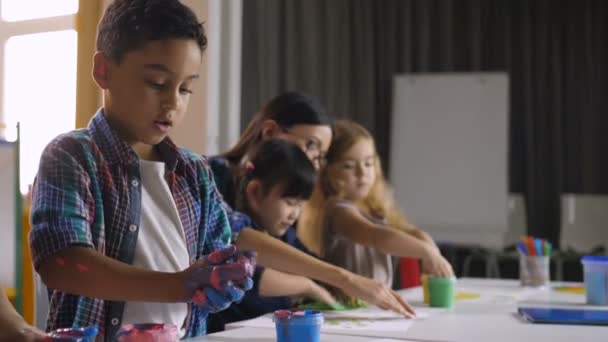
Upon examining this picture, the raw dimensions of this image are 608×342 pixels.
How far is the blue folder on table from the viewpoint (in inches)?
57.6

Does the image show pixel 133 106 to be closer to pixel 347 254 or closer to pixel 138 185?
pixel 138 185

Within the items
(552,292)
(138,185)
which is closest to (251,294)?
(138,185)

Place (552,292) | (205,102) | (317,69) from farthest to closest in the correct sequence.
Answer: (317,69) < (205,102) < (552,292)

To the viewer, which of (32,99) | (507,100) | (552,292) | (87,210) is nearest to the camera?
(87,210)

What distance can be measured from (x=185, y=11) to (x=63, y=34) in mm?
1907

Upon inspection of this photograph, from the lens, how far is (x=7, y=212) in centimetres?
125

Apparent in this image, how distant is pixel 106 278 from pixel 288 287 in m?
0.70

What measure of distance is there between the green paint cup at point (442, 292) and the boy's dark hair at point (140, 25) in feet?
2.96

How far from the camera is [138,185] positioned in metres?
1.20

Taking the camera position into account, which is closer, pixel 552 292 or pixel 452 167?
pixel 552 292

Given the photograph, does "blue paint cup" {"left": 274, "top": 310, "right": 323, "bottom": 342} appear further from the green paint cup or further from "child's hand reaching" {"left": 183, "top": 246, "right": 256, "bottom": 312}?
the green paint cup

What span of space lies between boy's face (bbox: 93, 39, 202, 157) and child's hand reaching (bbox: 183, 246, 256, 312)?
28 centimetres

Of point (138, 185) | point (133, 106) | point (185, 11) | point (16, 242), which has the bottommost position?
point (16, 242)

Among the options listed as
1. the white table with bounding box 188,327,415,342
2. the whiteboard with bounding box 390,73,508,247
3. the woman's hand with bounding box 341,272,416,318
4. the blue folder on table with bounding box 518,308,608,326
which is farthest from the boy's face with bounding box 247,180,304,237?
the whiteboard with bounding box 390,73,508,247
